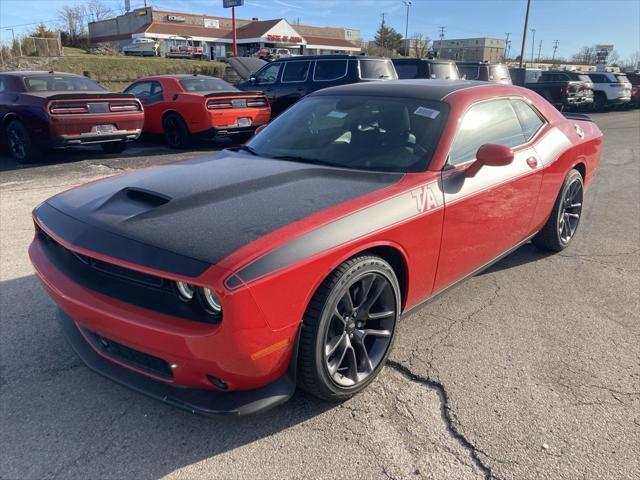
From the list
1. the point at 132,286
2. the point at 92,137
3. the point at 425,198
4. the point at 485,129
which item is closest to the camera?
the point at 132,286

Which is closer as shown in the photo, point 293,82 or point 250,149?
point 250,149

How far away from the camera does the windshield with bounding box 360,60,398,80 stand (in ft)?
35.5

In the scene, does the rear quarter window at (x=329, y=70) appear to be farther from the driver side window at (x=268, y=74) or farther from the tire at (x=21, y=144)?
the tire at (x=21, y=144)

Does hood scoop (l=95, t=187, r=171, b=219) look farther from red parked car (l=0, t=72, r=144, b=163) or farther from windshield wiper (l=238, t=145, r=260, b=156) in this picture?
red parked car (l=0, t=72, r=144, b=163)

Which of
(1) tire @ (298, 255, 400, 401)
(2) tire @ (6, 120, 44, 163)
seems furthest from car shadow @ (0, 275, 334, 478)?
(2) tire @ (6, 120, 44, 163)

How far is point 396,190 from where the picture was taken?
2756 millimetres

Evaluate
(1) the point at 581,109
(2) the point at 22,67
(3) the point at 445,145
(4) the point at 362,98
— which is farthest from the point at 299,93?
(2) the point at 22,67

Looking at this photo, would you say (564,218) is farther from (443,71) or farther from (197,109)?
(443,71)

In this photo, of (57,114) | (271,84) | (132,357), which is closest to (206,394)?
(132,357)

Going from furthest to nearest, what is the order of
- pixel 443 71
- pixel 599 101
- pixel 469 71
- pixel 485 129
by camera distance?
pixel 599 101, pixel 469 71, pixel 443 71, pixel 485 129

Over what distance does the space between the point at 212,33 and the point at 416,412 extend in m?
73.0

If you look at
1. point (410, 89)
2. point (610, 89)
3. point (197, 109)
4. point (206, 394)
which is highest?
point (410, 89)

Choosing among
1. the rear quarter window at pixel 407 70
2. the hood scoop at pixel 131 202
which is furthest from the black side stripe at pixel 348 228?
the rear quarter window at pixel 407 70

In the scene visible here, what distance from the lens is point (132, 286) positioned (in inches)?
90.4
